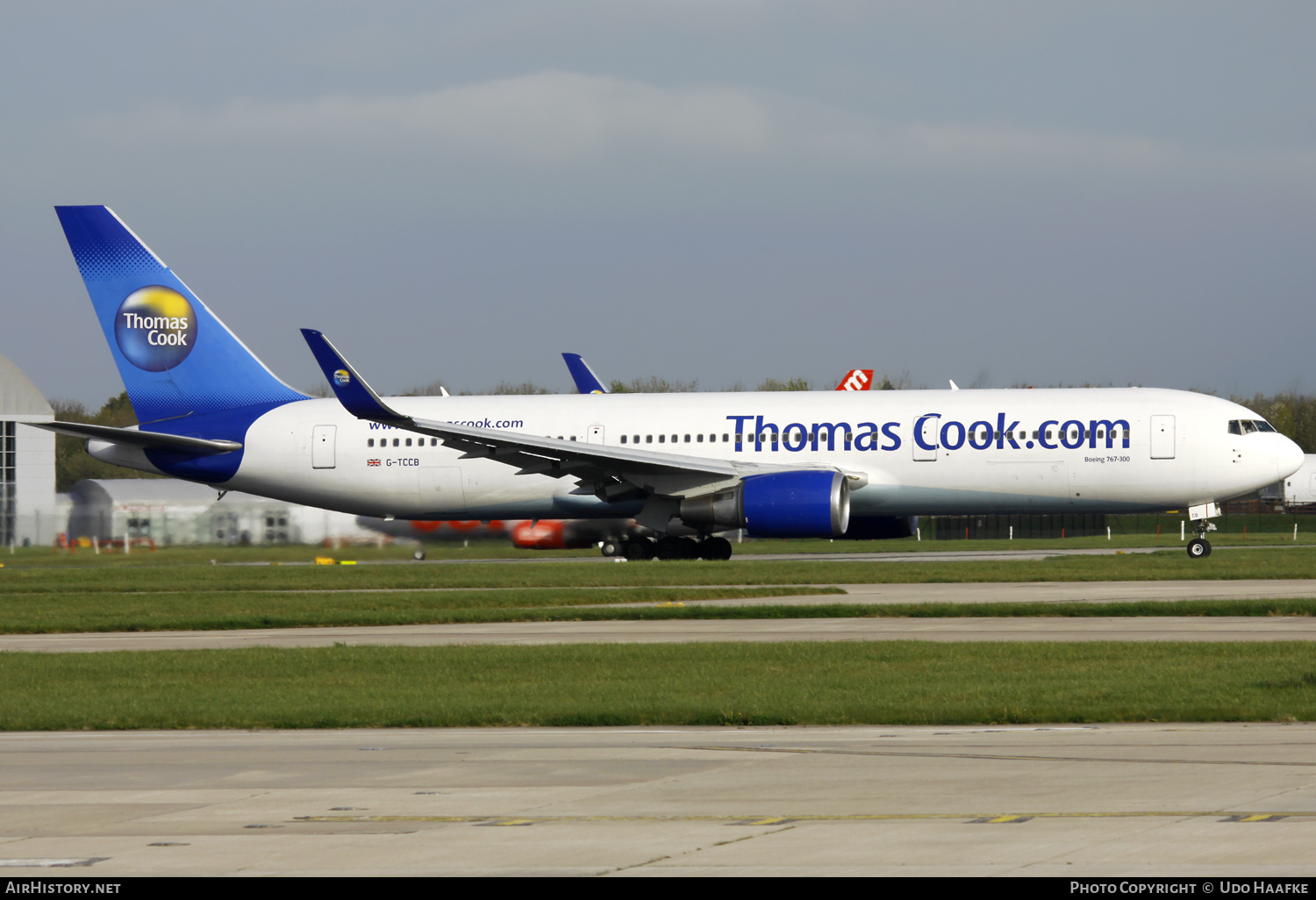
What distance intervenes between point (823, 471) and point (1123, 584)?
8030 mm

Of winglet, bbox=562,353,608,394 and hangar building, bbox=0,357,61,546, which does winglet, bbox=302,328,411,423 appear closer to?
winglet, bbox=562,353,608,394

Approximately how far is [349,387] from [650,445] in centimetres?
746

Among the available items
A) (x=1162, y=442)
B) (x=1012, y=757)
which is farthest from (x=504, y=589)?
(x=1012, y=757)

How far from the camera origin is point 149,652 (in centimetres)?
1841

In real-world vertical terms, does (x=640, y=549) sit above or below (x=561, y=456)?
below

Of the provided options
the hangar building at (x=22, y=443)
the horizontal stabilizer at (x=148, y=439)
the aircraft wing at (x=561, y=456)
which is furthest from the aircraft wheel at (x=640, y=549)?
the hangar building at (x=22, y=443)

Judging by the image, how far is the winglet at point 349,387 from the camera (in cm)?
3244

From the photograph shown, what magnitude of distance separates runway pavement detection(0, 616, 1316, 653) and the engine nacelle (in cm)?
1101

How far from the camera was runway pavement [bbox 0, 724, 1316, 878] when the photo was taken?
22.4ft

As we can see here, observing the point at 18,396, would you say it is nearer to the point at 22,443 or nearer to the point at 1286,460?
the point at 22,443

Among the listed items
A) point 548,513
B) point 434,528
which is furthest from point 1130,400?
point 434,528

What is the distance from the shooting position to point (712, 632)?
19.8 meters

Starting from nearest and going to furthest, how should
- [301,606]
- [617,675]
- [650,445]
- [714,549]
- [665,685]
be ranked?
[665,685]
[617,675]
[301,606]
[650,445]
[714,549]
